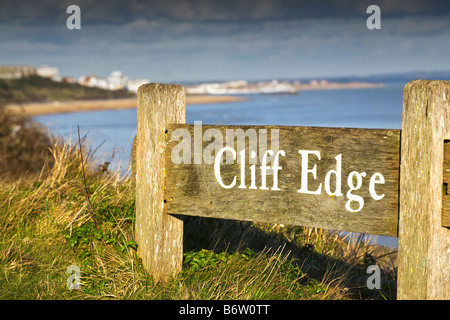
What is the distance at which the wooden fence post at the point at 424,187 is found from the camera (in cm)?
299

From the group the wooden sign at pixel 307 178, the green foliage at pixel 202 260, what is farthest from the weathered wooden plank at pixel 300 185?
the green foliage at pixel 202 260

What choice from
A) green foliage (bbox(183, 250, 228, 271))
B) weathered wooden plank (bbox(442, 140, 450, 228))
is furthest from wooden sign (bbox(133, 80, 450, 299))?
green foliage (bbox(183, 250, 228, 271))

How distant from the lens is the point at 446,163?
3.03 m

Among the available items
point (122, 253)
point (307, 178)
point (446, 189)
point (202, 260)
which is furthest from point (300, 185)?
point (122, 253)

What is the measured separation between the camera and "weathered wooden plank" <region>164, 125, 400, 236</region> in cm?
318

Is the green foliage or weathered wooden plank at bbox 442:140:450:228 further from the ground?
weathered wooden plank at bbox 442:140:450:228

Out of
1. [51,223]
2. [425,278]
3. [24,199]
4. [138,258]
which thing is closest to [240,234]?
[138,258]

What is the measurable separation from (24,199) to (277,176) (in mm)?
2866

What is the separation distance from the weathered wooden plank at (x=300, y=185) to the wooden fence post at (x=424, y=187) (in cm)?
9

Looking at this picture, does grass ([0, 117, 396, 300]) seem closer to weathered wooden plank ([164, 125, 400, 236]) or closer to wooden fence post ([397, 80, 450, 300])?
weathered wooden plank ([164, 125, 400, 236])

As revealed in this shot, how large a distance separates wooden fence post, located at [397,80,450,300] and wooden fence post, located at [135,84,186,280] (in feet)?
5.42

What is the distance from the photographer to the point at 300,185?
3.40 m

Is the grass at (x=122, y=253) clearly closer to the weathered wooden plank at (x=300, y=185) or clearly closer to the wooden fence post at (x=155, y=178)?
the wooden fence post at (x=155, y=178)
